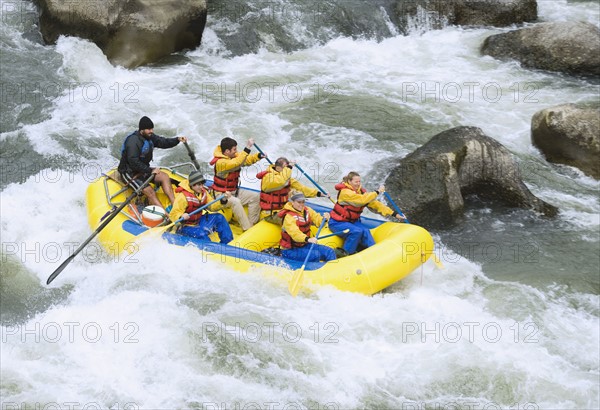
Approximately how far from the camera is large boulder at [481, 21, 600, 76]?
13.4 meters

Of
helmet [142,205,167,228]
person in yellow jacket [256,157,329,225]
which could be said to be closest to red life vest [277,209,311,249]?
person in yellow jacket [256,157,329,225]

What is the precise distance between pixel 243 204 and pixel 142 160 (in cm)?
138

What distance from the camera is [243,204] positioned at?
870 centimetres

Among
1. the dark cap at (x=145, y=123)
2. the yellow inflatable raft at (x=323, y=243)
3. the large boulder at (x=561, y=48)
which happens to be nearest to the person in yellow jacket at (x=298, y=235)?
the yellow inflatable raft at (x=323, y=243)

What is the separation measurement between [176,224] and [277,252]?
1160mm

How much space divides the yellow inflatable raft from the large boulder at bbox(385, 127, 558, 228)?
1106 mm

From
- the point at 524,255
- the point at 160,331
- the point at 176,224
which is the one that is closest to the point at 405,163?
the point at 524,255

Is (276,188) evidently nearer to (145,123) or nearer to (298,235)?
(298,235)

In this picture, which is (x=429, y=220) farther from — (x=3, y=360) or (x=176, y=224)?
(x=3, y=360)

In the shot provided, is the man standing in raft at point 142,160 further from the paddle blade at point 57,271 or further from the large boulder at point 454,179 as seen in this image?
the large boulder at point 454,179

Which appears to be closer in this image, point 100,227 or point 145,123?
point 100,227

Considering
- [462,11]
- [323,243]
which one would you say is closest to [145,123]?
[323,243]

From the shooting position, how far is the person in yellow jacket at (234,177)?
8.55m

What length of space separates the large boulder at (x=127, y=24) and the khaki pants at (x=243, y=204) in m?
5.38
